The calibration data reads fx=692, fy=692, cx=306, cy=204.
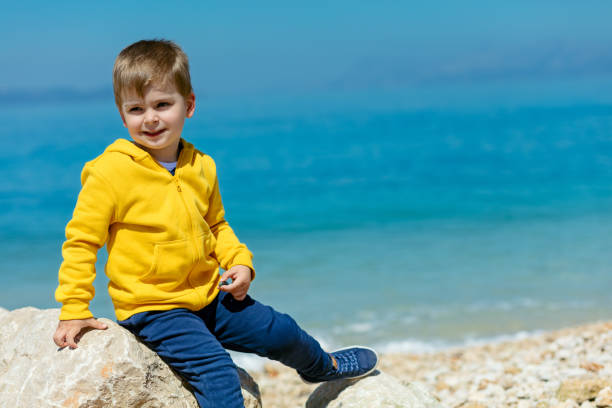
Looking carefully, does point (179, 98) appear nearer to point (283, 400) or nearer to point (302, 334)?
point (302, 334)

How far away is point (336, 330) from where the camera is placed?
851cm

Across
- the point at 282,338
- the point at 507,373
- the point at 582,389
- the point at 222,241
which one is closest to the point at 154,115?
the point at 222,241

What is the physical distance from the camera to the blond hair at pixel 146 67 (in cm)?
305

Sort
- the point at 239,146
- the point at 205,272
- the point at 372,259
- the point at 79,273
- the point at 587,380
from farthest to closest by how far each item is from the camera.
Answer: the point at 239,146 < the point at 372,259 < the point at 587,380 < the point at 205,272 < the point at 79,273

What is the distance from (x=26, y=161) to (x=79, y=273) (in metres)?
26.9

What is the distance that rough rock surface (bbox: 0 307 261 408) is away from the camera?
3.08 m

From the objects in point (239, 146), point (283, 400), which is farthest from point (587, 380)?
point (239, 146)

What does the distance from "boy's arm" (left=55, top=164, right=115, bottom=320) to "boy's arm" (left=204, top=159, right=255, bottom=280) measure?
2.04ft

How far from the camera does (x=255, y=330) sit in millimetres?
3408

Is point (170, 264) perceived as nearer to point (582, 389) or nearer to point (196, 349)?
point (196, 349)

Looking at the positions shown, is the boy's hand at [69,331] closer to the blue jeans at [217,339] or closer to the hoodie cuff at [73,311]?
the hoodie cuff at [73,311]

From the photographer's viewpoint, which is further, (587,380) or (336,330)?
(336,330)

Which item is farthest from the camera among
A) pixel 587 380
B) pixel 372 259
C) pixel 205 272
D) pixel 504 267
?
pixel 372 259

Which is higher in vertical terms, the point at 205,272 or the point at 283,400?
the point at 205,272
